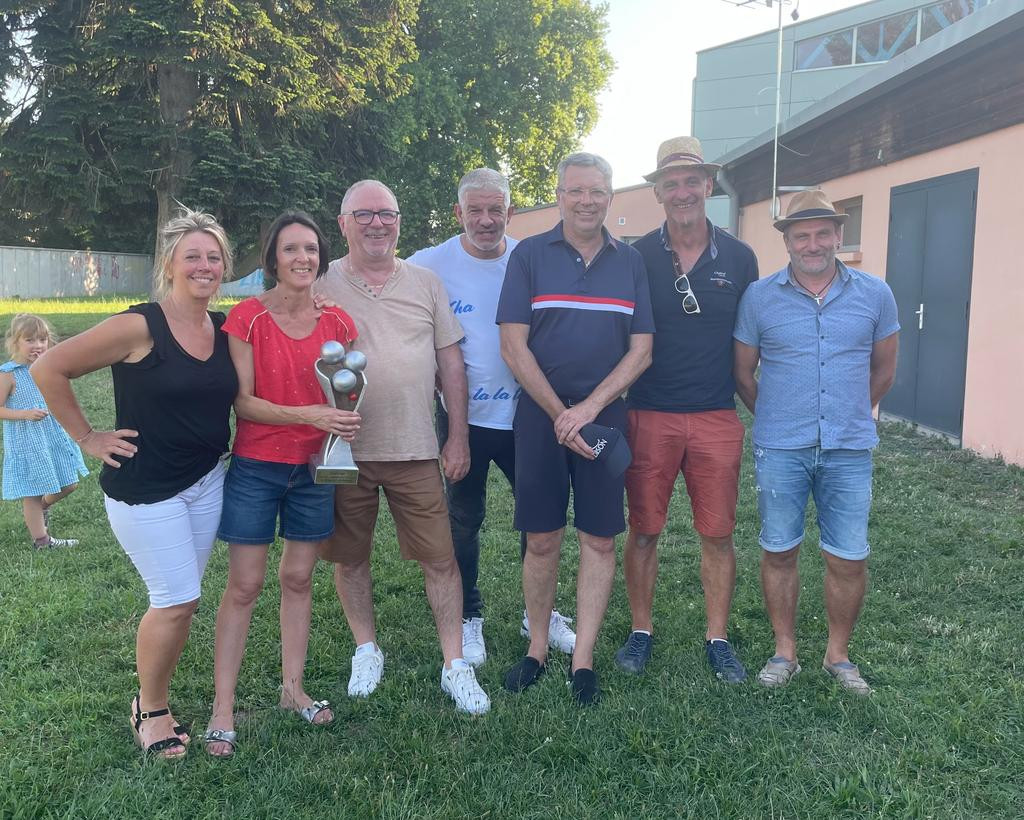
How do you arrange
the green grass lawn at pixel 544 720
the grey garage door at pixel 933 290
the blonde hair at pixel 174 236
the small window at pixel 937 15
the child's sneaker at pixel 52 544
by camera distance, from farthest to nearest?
the small window at pixel 937 15, the grey garage door at pixel 933 290, the child's sneaker at pixel 52 544, the blonde hair at pixel 174 236, the green grass lawn at pixel 544 720

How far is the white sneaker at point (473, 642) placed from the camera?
3.73m

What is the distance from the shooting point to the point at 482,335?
3.61 meters

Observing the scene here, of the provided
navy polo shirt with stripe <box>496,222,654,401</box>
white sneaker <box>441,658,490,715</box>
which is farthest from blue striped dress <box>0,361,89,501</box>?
navy polo shirt with stripe <box>496,222,654,401</box>

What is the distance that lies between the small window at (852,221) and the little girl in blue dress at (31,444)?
9124 millimetres

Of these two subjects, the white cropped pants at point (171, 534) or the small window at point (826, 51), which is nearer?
the white cropped pants at point (171, 534)

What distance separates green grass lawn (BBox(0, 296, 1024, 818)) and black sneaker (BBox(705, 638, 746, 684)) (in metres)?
0.07

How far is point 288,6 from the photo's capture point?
55.2 feet

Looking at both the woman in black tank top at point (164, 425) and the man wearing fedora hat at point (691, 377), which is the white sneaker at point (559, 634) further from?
the woman in black tank top at point (164, 425)

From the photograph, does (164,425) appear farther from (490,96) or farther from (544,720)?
(490,96)

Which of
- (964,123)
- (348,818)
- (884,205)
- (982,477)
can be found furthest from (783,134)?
(348,818)

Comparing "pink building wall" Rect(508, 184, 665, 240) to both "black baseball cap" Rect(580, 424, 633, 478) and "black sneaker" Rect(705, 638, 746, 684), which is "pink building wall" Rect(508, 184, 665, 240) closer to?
"black sneaker" Rect(705, 638, 746, 684)

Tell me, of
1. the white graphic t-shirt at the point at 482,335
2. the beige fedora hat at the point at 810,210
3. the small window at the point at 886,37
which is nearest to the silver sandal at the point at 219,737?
the white graphic t-shirt at the point at 482,335

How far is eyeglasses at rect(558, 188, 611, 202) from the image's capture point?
10.9ft

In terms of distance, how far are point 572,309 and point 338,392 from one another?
3.34 feet
